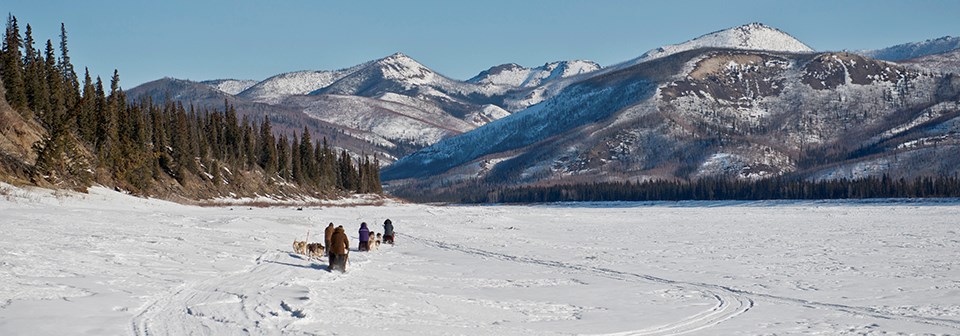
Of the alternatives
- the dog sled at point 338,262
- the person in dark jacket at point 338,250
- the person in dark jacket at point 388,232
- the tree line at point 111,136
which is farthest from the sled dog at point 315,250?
the tree line at point 111,136

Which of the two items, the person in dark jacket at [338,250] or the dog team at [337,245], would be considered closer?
the person in dark jacket at [338,250]

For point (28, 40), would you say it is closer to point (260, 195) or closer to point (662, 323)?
point (260, 195)

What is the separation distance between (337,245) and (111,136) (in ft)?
187

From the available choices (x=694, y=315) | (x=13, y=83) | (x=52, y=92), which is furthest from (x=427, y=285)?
(x=52, y=92)

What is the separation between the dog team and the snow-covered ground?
0.74 metres

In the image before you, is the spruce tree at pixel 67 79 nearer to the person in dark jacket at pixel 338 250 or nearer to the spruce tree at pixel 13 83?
the spruce tree at pixel 13 83

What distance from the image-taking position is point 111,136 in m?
74.9

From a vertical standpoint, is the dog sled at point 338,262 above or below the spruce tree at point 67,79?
below

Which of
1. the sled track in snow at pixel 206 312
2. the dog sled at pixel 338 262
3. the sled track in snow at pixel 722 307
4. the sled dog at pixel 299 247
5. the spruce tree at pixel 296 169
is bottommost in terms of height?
the sled track in snow at pixel 722 307

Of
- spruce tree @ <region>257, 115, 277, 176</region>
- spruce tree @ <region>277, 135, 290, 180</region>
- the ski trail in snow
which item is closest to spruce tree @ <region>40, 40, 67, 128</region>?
spruce tree @ <region>257, 115, 277, 176</region>

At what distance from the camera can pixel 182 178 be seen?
3393 inches

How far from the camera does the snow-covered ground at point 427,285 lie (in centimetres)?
1662

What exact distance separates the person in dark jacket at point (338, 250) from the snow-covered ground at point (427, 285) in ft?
2.59

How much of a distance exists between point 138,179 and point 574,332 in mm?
63774
